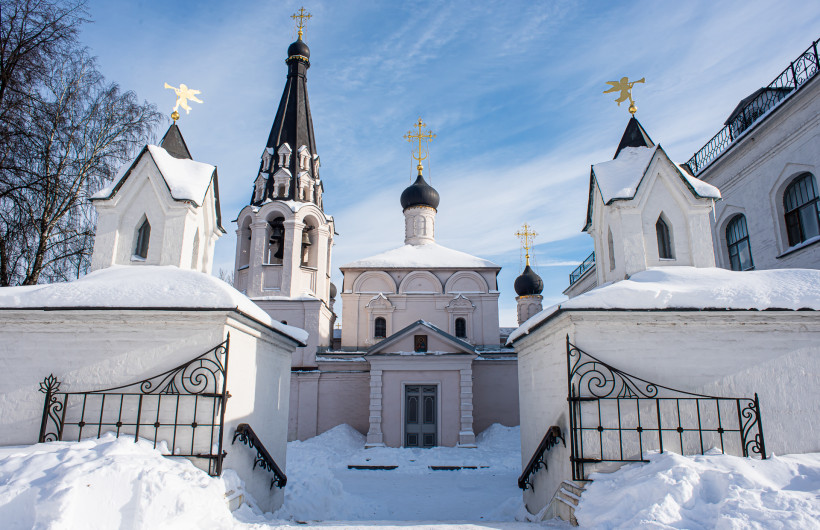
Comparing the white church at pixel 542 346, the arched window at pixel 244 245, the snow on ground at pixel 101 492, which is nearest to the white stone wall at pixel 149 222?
the white church at pixel 542 346

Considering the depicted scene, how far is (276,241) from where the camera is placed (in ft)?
63.7

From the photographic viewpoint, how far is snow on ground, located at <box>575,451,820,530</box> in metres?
4.06

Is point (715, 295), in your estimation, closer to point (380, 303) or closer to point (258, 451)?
point (258, 451)

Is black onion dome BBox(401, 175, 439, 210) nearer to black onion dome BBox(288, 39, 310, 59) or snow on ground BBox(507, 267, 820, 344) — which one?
black onion dome BBox(288, 39, 310, 59)

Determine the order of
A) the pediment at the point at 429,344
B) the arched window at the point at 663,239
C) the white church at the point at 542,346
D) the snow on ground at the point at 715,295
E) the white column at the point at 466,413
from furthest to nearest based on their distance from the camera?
the pediment at the point at 429,344, the white column at the point at 466,413, the arched window at the point at 663,239, the snow on ground at the point at 715,295, the white church at the point at 542,346

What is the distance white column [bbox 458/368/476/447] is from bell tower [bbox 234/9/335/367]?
550cm

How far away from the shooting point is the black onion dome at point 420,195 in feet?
81.7

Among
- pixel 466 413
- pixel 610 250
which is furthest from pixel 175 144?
pixel 466 413

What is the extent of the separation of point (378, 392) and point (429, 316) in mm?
5615

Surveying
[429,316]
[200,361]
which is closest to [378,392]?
[429,316]

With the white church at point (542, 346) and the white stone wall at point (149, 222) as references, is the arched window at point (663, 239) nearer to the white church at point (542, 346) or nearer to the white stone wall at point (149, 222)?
the white church at point (542, 346)

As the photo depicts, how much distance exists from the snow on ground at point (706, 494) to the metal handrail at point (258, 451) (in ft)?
12.7

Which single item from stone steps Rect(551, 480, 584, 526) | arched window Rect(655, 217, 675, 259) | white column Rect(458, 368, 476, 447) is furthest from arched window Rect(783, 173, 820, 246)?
white column Rect(458, 368, 476, 447)

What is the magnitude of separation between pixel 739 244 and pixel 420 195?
46.3 feet
